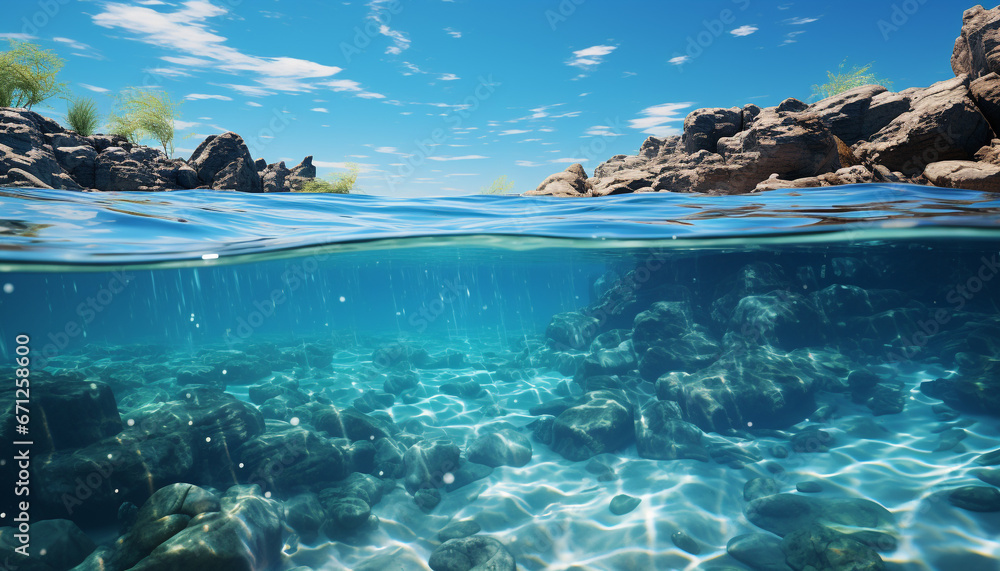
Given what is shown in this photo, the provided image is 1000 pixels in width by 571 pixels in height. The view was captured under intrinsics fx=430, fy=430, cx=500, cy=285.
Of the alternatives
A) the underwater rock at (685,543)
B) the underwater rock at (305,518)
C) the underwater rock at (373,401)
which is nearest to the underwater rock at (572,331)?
the underwater rock at (373,401)

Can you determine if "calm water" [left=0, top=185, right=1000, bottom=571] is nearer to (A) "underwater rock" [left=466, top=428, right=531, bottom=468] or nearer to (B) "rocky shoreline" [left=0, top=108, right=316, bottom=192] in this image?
(A) "underwater rock" [left=466, top=428, right=531, bottom=468]

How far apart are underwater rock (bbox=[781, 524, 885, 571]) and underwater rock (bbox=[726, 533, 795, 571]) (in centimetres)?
13

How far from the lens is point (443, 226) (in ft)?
38.7

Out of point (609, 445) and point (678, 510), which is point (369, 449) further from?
point (678, 510)

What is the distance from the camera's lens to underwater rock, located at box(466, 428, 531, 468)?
33.6ft

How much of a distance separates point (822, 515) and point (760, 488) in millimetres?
1149

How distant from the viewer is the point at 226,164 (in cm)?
2023

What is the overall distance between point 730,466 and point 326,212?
1152cm

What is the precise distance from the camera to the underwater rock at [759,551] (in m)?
6.56

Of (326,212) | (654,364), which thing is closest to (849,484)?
(654,364)

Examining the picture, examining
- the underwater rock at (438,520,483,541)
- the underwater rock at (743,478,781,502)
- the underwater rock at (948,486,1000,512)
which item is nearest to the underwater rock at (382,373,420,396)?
the underwater rock at (438,520,483,541)

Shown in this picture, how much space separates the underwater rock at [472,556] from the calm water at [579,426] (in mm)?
60

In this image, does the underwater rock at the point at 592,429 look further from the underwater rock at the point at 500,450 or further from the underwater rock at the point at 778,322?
the underwater rock at the point at 778,322

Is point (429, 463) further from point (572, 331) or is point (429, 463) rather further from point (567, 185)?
point (572, 331)
